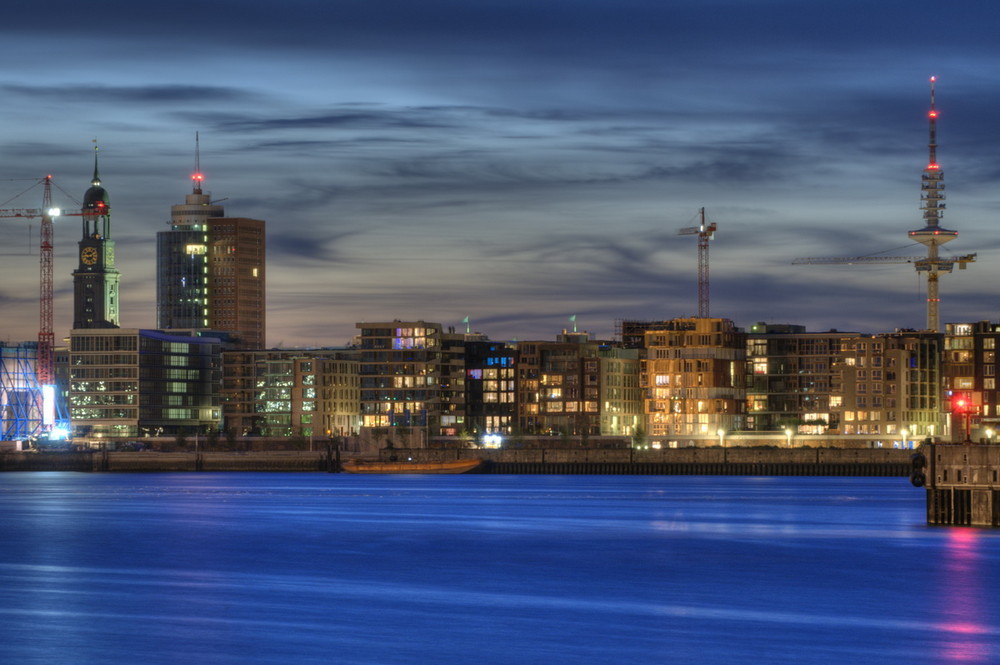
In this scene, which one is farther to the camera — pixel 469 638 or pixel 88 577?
pixel 88 577

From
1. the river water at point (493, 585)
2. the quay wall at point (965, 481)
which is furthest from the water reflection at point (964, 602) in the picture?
the quay wall at point (965, 481)

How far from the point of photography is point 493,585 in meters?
65.8

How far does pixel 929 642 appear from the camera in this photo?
5088 centimetres

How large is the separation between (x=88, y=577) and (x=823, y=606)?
97.2ft

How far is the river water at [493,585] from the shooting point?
162 ft

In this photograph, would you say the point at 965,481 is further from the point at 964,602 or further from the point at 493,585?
the point at 493,585

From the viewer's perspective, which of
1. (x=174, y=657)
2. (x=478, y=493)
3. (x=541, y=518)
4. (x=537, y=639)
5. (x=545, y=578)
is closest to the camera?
(x=174, y=657)

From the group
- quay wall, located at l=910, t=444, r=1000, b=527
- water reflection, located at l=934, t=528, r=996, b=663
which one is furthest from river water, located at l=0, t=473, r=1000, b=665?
quay wall, located at l=910, t=444, r=1000, b=527

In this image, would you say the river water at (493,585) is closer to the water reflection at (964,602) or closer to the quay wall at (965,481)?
the water reflection at (964,602)

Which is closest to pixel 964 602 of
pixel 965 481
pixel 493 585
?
pixel 493 585

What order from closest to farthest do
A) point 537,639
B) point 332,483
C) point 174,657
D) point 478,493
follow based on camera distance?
point 174,657
point 537,639
point 478,493
point 332,483

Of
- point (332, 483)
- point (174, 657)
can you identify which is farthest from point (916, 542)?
point (332, 483)

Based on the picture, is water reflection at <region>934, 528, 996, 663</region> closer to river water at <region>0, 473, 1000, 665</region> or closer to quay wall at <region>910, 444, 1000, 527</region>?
river water at <region>0, 473, 1000, 665</region>

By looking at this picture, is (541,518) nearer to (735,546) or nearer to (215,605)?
(735,546)
